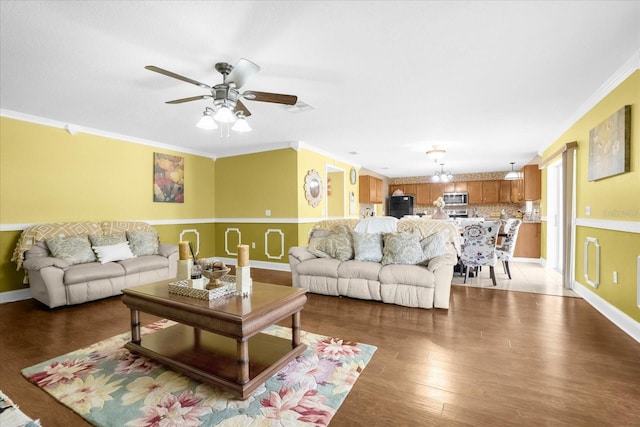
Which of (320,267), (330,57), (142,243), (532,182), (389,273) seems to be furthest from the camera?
(532,182)

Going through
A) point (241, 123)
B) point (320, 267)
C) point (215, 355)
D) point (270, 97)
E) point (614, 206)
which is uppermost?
point (270, 97)

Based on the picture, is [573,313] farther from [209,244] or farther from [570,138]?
[209,244]

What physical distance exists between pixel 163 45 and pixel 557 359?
12.6 feet

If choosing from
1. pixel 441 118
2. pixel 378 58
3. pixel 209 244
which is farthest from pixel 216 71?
pixel 209 244

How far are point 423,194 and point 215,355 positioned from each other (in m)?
9.57

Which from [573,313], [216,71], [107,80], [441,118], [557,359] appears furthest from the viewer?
[441,118]

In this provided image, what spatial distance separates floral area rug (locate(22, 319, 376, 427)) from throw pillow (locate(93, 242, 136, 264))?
1.91 m

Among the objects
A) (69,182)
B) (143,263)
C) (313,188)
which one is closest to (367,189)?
(313,188)

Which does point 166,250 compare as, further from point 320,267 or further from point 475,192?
point 475,192

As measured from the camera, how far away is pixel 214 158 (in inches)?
260

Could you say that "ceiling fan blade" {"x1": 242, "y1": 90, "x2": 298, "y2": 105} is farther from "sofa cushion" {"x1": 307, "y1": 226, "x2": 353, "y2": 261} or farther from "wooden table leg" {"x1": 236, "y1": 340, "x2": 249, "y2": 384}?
"sofa cushion" {"x1": 307, "y1": 226, "x2": 353, "y2": 261}

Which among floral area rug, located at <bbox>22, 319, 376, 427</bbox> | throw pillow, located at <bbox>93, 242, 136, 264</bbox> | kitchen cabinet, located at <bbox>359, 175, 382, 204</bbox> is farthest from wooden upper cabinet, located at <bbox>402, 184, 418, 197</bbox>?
floral area rug, located at <bbox>22, 319, 376, 427</bbox>

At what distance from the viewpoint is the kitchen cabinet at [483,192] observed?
9414 millimetres

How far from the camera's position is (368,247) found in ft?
13.0
